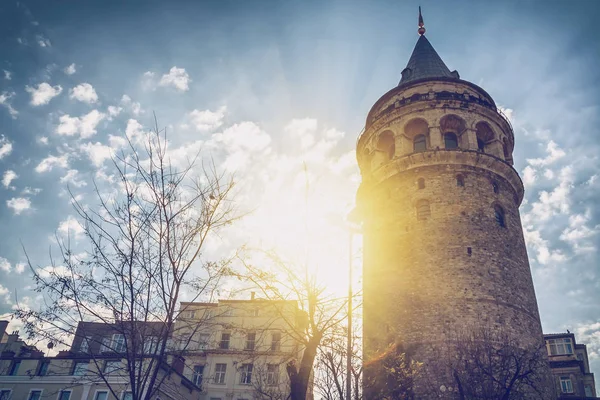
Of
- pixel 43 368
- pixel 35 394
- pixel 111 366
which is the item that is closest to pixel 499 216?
pixel 111 366

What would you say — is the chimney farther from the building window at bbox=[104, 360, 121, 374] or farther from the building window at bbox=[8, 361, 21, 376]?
the building window at bbox=[104, 360, 121, 374]

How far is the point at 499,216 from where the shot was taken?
74.2ft

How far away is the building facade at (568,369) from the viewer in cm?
3219

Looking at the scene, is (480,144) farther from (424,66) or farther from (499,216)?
(424,66)

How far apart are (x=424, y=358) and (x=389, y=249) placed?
562 centimetres

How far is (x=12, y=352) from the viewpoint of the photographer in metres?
29.5

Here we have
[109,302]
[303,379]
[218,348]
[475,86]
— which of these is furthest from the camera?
[218,348]

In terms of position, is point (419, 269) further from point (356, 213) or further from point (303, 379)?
point (303, 379)

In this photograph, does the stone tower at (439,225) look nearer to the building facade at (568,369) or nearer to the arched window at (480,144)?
the arched window at (480,144)

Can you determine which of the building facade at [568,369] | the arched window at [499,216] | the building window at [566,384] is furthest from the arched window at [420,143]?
the building window at [566,384]

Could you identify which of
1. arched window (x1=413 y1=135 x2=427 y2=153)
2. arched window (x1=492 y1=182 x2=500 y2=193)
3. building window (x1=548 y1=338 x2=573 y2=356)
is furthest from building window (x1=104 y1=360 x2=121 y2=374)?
building window (x1=548 y1=338 x2=573 y2=356)

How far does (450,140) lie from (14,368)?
101 ft

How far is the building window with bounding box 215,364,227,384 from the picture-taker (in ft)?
114

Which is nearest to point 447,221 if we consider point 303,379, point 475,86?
point 475,86
